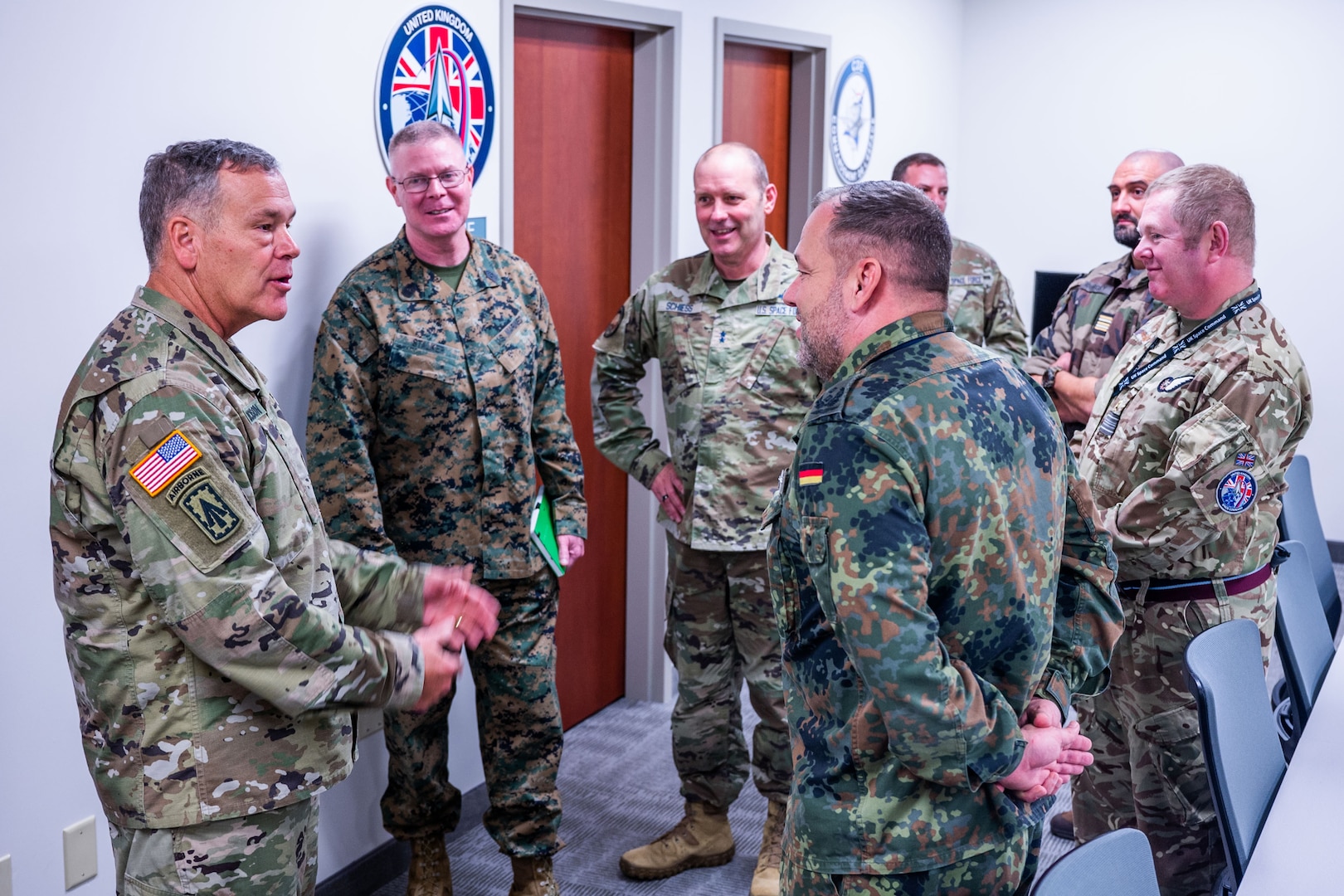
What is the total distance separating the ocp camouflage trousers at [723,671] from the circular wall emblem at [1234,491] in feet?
3.44

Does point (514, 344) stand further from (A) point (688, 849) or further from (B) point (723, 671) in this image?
(A) point (688, 849)

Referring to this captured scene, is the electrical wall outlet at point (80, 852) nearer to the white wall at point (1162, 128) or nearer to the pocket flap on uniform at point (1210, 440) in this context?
the pocket flap on uniform at point (1210, 440)

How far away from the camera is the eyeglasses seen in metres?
2.54

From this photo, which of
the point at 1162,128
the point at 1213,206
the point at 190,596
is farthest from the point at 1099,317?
the point at 1162,128

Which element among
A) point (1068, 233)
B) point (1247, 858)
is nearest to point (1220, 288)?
point (1247, 858)

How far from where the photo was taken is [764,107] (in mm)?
4562

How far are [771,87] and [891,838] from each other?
3658 millimetres

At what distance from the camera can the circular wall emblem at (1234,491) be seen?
2270 millimetres

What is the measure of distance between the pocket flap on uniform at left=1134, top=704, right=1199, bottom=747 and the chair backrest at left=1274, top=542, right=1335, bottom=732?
0.63ft

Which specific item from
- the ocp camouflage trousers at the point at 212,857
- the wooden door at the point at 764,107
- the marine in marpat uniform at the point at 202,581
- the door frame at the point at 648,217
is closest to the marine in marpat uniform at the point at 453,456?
the door frame at the point at 648,217

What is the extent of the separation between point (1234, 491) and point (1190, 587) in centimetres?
26

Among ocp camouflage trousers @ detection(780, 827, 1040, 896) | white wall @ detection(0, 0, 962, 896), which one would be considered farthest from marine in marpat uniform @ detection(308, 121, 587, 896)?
ocp camouflage trousers @ detection(780, 827, 1040, 896)

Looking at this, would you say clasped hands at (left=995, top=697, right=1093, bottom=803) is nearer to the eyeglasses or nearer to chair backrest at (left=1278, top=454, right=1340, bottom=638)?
the eyeglasses

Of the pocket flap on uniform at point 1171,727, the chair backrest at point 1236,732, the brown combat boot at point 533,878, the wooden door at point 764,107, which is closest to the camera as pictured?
the chair backrest at point 1236,732
